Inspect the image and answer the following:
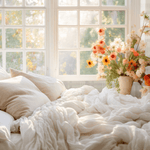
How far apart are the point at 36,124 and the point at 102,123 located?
1.32 ft

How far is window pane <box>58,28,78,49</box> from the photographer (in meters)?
2.72

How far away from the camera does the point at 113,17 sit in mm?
2705

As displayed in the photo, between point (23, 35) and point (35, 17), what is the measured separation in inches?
14.8

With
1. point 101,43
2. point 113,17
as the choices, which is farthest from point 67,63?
point 113,17

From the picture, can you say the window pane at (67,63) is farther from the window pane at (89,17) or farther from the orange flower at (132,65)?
the orange flower at (132,65)

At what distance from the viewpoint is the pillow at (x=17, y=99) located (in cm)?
113

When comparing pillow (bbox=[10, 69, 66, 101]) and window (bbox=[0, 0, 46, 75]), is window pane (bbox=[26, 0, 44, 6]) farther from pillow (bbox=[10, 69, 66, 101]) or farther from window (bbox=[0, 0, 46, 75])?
pillow (bbox=[10, 69, 66, 101])

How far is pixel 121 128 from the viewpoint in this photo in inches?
32.9

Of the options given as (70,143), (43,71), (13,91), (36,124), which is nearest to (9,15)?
(43,71)

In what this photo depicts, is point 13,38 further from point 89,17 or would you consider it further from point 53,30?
point 89,17

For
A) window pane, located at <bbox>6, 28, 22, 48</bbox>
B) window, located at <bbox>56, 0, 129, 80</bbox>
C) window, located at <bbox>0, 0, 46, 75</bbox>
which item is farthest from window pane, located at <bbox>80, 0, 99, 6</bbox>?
window pane, located at <bbox>6, 28, 22, 48</bbox>

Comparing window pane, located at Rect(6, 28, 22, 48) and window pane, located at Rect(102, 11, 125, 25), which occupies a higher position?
window pane, located at Rect(102, 11, 125, 25)

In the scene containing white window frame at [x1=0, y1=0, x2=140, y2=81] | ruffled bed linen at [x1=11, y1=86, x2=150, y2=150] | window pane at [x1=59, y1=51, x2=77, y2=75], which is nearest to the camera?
ruffled bed linen at [x1=11, y1=86, x2=150, y2=150]

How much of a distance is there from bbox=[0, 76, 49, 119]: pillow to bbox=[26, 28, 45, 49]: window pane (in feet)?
4.74
